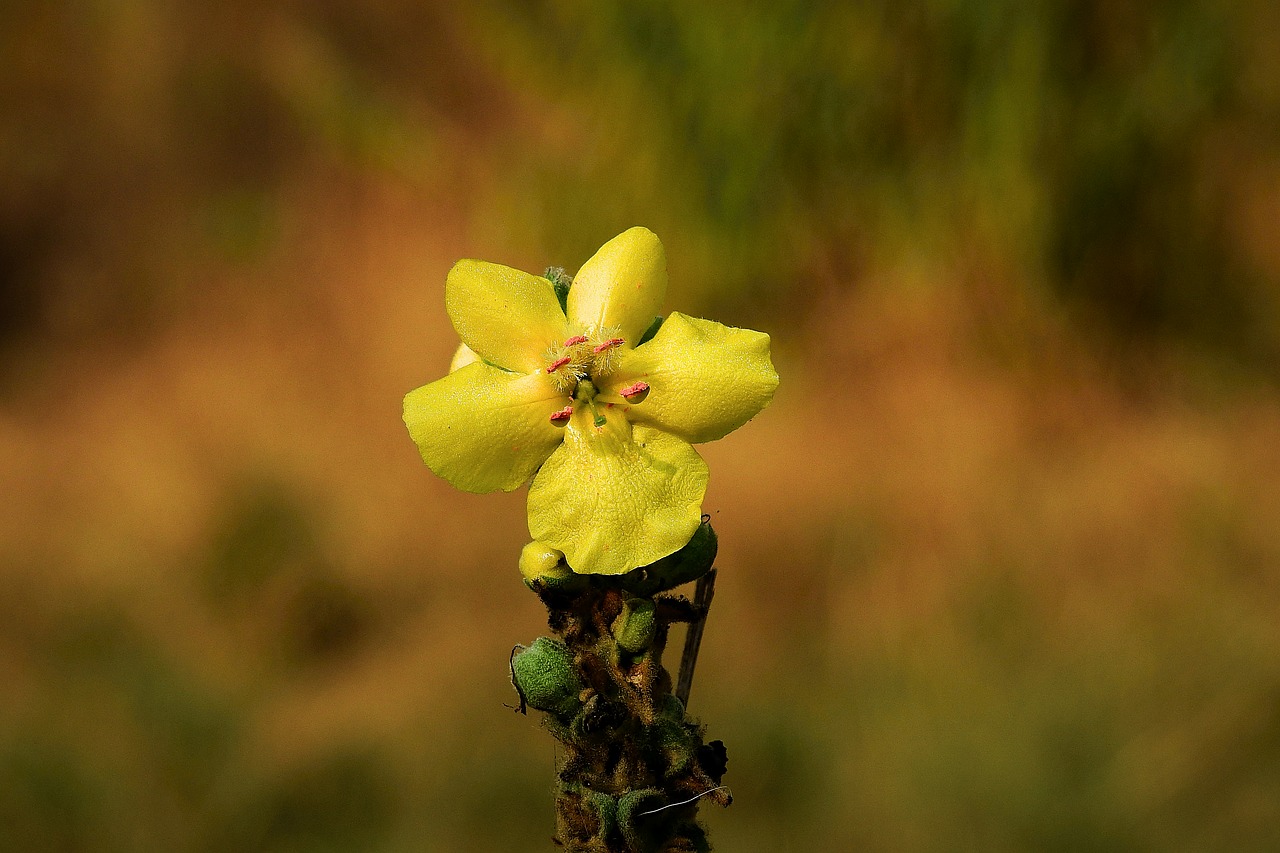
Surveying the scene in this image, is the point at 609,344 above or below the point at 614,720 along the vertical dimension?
above

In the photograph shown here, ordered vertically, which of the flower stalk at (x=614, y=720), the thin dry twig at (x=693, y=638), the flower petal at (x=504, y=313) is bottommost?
the flower stalk at (x=614, y=720)

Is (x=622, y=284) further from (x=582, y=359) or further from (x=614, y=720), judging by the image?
(x=614, y=720)

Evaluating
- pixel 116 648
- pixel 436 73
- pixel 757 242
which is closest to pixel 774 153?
pixel 757 242

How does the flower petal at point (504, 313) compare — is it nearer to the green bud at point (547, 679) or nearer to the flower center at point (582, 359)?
the flower center at point (582, 359)

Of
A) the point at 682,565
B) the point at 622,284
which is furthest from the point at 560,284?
the point at 682,565

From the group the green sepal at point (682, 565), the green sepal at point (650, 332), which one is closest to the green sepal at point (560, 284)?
the green sepal at point (650, 332)
